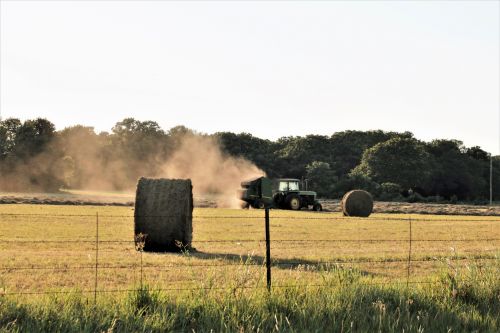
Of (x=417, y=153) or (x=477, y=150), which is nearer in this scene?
(x=417, y=153)

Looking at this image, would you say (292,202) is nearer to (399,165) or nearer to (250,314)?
(250,314)

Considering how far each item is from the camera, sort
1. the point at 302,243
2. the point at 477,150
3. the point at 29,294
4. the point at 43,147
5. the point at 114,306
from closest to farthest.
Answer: the point at 114,306 → the point at 29,294 → the point at 302,243 → the point at 43,147 → the point at 477,150

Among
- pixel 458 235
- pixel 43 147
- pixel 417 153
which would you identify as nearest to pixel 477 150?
pixel 417 153

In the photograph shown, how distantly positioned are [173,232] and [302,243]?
13.1 feet

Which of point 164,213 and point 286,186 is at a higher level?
point 286,186

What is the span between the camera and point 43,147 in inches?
3088

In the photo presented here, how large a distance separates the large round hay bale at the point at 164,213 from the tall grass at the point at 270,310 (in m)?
8.21

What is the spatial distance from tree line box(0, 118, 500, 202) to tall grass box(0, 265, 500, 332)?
6230 centimetres

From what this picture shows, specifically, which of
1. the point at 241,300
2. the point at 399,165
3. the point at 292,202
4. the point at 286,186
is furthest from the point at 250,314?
the point at 399,165

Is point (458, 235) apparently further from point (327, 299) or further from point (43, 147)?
point (43, 147)

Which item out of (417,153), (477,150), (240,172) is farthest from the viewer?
(477,150)

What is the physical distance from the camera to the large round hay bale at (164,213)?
52.5ft

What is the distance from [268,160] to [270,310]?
81.0m

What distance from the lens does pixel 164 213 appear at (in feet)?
54.3
